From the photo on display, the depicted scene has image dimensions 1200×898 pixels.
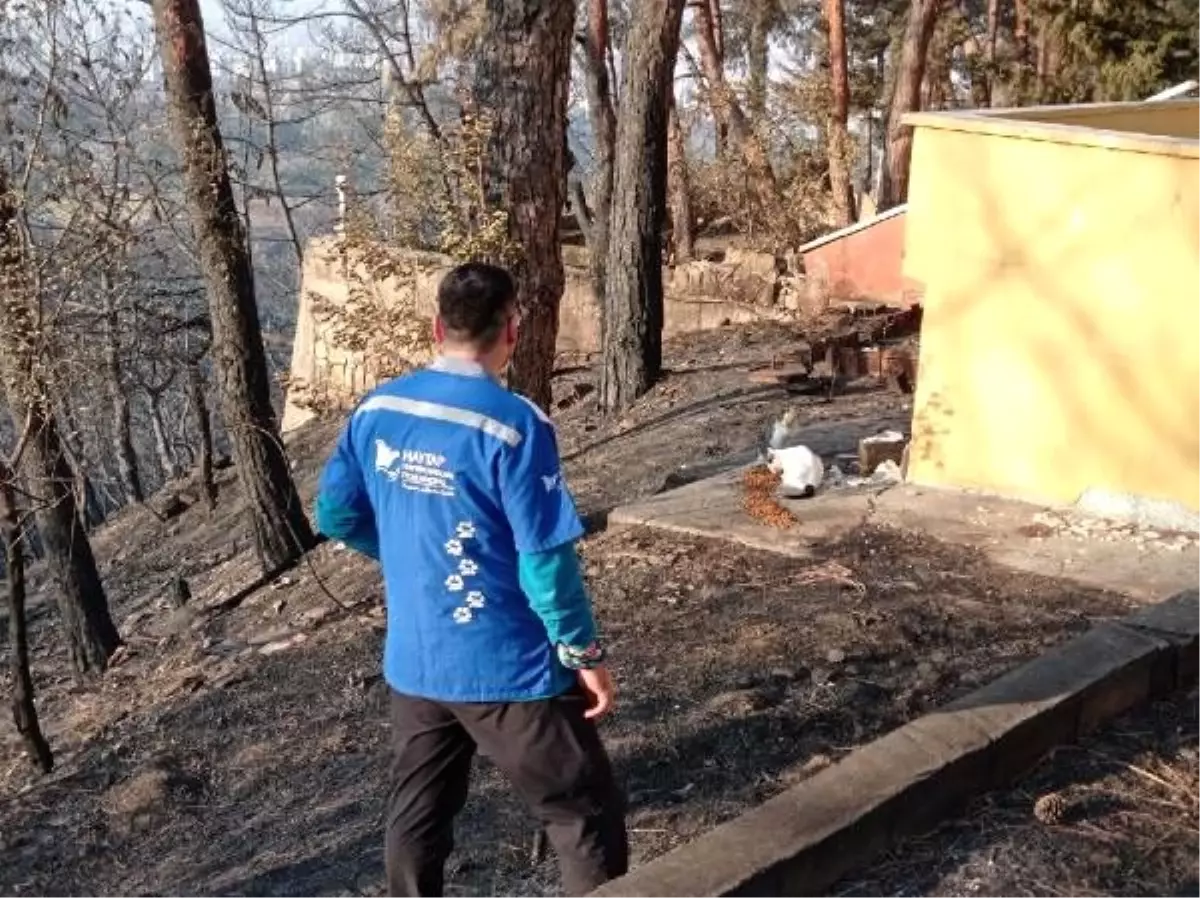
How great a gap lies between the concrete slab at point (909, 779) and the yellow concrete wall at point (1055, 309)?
1900 mm

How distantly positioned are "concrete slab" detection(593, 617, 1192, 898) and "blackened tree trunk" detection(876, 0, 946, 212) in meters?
13.2

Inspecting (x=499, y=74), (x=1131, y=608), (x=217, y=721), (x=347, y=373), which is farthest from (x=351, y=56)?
(x=1131, y=608)

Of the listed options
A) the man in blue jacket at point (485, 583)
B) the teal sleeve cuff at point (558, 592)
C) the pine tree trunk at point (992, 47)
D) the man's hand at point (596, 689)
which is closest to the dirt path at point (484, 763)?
the man in blue jacket at point (485, 583)

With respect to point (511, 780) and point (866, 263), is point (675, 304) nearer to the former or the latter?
point (866, 263)

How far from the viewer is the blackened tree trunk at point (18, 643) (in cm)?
838

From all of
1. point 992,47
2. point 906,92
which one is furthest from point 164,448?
point 906,92

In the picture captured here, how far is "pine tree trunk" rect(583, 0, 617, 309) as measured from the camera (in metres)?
17.6

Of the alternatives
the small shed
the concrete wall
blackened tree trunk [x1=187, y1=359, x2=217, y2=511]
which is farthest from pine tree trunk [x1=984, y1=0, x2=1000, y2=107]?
blackened tree trunk [x1=187, y1=359, x2=217, y2=511]

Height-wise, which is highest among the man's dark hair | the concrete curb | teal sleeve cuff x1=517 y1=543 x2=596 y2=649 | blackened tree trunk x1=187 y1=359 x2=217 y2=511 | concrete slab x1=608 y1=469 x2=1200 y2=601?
the man's dark hair

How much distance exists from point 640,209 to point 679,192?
626cm

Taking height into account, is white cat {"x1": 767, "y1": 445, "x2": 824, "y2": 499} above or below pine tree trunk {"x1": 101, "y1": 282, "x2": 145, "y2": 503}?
above

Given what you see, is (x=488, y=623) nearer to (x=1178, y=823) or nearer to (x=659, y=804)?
(x=659, y=804)

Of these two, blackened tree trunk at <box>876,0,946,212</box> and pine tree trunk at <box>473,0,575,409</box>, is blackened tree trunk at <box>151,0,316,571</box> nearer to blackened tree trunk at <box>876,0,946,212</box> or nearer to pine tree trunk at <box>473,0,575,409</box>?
pine tree trunk at <box>473,0,575,409</box>

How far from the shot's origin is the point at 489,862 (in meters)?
4.18
